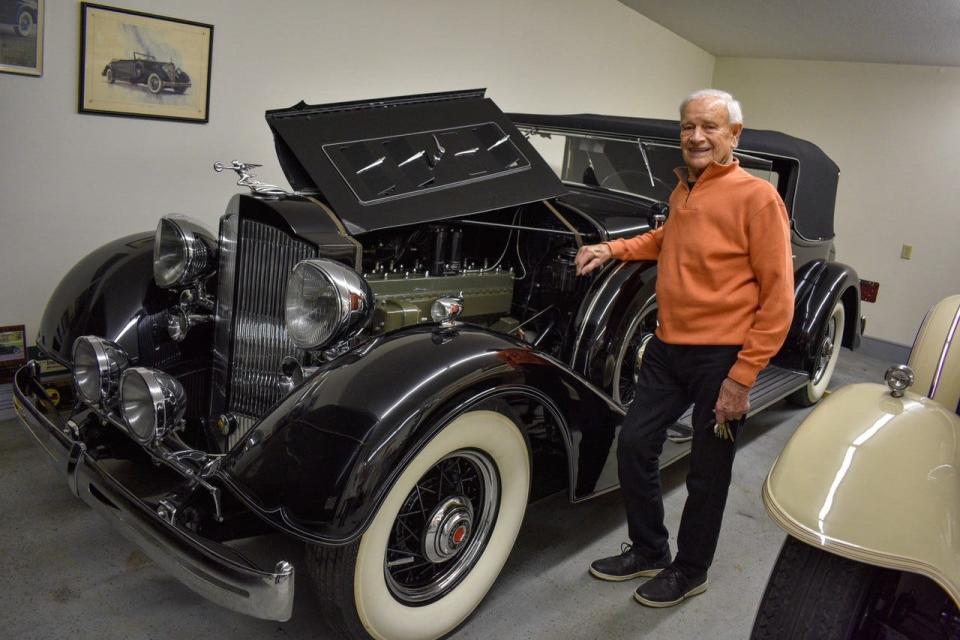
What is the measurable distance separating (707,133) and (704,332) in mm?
548

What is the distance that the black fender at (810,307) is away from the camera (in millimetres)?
3678

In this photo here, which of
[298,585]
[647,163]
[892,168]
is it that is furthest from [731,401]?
[892,168]

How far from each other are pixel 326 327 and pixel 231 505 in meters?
0.52

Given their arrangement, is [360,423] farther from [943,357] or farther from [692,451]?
[943,357]

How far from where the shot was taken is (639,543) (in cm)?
247

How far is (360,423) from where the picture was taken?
1764 millimetres

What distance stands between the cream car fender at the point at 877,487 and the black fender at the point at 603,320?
927 millimetres

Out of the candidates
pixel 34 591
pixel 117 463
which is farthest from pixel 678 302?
pixel 117 463

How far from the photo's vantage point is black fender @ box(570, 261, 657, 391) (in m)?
2.68

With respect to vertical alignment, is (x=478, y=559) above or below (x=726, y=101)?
below

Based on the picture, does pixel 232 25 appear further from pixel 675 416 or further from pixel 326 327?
pixel 675 416

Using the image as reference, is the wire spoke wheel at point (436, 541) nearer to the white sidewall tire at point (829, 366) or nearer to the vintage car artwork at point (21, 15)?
the vintage car artwork at point (21, 15)

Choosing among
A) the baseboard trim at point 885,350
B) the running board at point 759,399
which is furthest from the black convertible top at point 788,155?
the baseboard trim at point 885,350

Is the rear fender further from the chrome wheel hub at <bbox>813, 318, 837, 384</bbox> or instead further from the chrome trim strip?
the chrome wheel hub at <bbox>813, 318, 837, 384</bbox>
